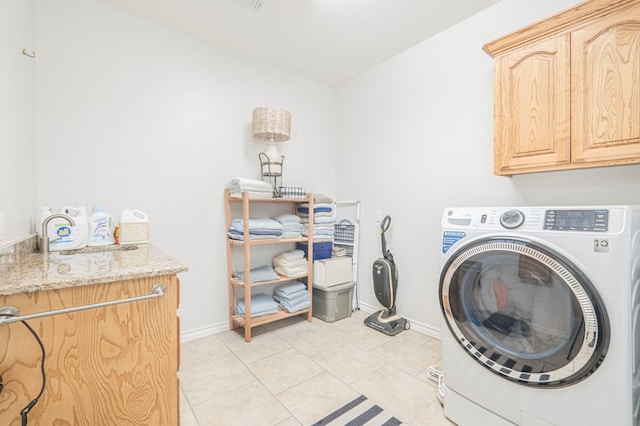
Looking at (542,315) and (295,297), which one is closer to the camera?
(542,315)

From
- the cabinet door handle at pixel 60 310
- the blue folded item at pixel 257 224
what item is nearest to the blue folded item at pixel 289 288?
the blue folded item at pixel 257 224

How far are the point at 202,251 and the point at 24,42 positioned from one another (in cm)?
164

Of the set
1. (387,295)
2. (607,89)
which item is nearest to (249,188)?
(387,295)

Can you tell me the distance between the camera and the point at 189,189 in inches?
93.4

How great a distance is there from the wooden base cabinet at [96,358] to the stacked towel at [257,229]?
1.23 m

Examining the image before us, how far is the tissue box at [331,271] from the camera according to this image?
2727mm

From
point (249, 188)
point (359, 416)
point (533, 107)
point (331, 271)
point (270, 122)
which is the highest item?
point (270, 122)

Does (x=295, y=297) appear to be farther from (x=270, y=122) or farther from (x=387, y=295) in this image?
(x=270, y=122)

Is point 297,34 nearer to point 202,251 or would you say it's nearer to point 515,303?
point 202,251

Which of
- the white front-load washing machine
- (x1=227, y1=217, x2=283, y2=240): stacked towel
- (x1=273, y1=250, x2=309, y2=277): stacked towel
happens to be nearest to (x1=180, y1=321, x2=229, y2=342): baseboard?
(x1=273, y1=250, x2=309, y2=277): stacked towel

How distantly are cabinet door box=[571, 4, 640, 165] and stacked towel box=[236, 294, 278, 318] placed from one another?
2.27 metres

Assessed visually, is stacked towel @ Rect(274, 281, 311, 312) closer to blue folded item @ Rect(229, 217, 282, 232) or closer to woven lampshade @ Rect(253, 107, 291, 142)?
blue folded item @ Rect(229, 217, 282, 232)

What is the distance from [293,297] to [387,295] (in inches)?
32.3

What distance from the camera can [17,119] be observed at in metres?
1.48
